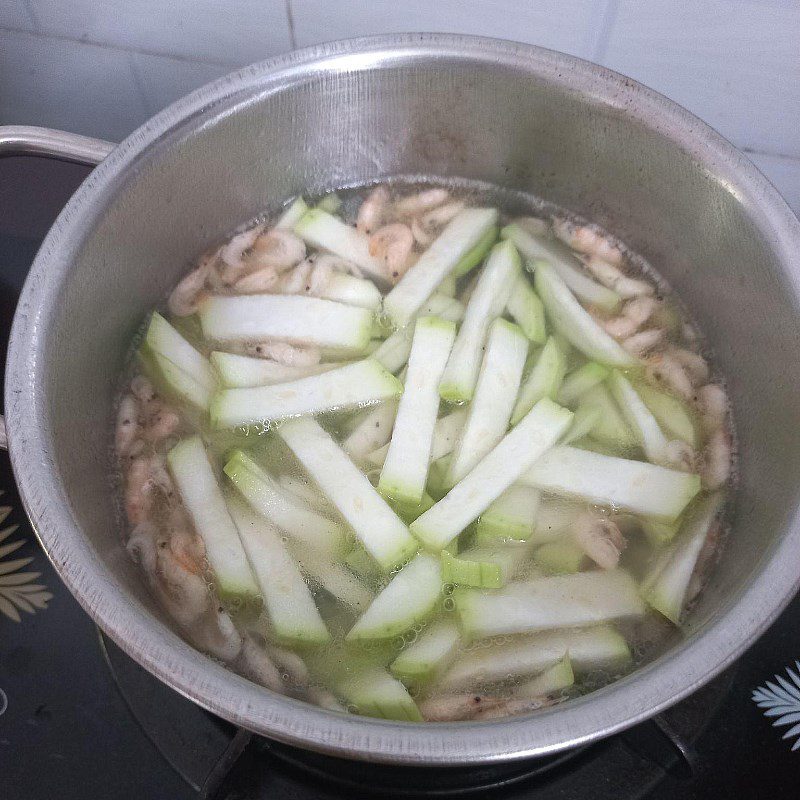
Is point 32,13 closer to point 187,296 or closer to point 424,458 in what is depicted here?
point 187,296

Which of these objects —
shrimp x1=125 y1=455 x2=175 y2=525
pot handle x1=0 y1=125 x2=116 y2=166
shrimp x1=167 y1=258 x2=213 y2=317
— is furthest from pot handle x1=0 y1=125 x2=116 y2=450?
shrimp x1=125 y1=455 x2=175 y2=525

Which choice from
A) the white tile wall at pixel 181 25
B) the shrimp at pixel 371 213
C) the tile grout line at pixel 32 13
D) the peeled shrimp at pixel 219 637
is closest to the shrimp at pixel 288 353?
the shrimp at pixel 371 213

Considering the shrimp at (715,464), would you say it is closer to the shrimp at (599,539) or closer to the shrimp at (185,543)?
the shrimp at (599,539)

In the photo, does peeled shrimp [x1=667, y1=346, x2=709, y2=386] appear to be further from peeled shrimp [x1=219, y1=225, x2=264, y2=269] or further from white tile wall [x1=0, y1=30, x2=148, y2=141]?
white tile wall [x1=0, y1=30, x2=148, y2=141]

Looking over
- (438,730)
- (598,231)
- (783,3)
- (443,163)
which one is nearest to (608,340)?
(598,231)

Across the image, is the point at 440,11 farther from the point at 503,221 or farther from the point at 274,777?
the point at 274,777

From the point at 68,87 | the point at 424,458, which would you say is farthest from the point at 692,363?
the point at 68,87

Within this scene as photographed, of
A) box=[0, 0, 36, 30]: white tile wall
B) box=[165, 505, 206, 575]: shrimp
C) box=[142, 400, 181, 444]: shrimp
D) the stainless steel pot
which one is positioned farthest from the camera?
box=[0, 0, 36, 30]: white tile wall
